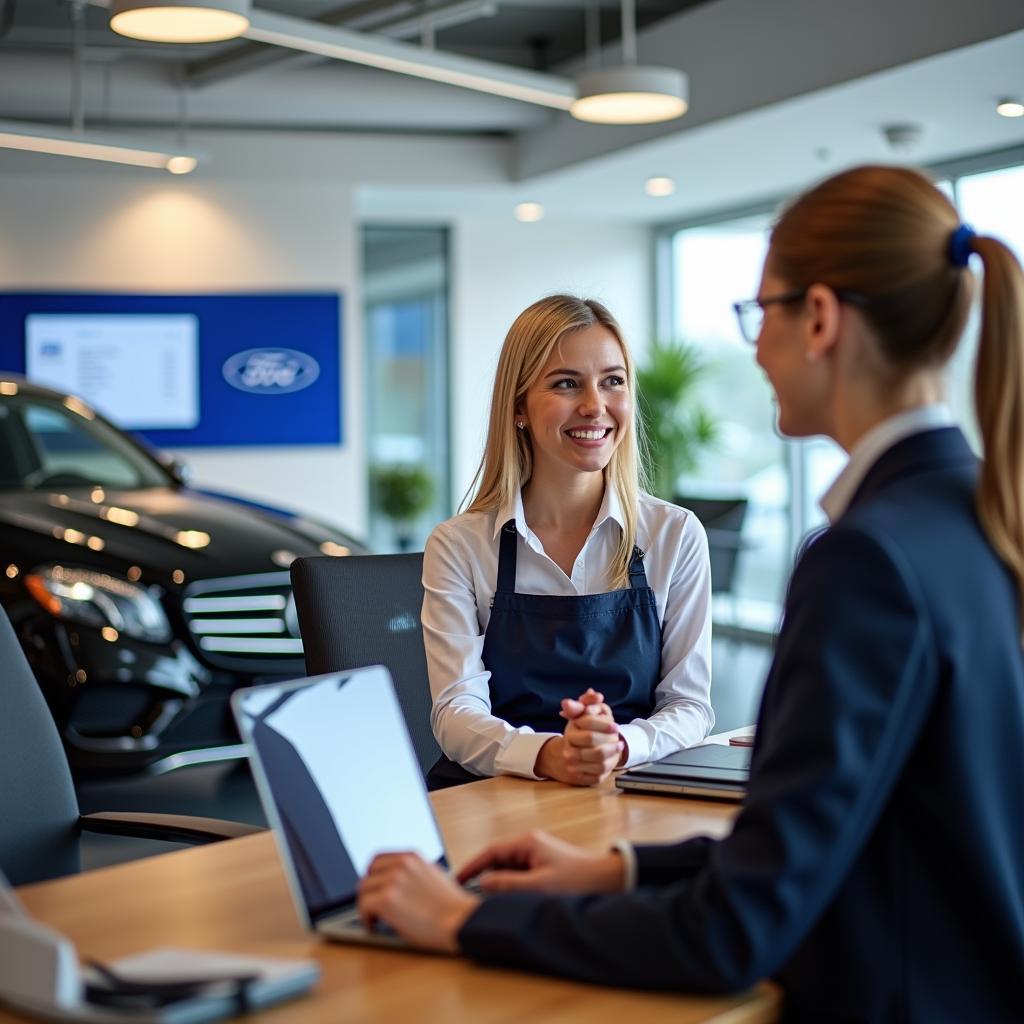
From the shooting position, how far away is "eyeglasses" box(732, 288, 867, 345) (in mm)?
1246

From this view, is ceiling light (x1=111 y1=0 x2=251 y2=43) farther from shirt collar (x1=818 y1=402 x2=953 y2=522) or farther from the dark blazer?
the dark blazer

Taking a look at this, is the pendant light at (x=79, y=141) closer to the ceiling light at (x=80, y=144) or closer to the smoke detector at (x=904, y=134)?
the ceiling light at (x=80, y=144)

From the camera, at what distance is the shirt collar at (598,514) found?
8.07ft

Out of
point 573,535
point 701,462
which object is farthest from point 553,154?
point 573,535

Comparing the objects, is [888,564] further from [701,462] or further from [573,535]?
[701,462]

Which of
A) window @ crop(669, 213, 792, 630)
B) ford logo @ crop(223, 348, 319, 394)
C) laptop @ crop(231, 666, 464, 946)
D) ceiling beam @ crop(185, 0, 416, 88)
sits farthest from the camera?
window @ crop(669, 213, 792, 630)

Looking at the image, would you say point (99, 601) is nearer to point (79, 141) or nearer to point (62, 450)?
point (62, 450)

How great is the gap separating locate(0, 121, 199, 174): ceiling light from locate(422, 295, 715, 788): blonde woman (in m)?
4.86

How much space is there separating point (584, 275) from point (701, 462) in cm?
171

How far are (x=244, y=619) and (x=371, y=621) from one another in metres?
2.15

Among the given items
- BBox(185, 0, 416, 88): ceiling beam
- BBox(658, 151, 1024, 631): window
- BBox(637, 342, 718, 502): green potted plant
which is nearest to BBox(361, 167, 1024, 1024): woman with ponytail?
BBox(185, 0, 416, 88): ceiling beam

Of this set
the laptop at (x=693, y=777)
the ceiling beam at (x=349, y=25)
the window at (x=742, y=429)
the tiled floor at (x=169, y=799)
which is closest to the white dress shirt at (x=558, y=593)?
the laptop at (x=693, y=777)

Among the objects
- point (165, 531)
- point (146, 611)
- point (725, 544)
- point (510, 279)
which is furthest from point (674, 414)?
point (146, 611)

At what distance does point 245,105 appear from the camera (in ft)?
26.7
